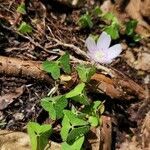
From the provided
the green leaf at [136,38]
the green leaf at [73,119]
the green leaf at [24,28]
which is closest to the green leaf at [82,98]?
the green leaf at [73,119]

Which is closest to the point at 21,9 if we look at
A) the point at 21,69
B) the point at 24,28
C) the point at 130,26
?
the point at 24,28

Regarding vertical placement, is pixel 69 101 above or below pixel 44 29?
below

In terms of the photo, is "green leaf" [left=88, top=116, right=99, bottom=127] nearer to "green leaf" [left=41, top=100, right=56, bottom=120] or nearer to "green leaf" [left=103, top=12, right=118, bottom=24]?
"green leaf" [left=41, top=100, right=56, bottom=120]

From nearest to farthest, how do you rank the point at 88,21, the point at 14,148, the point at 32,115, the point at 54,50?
the point at 14,148 → the point at 32,115 → the point at 54,50 → the point at 88,21

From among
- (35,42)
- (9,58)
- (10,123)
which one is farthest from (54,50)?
(10,123)

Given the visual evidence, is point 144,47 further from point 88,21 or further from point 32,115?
point 32,115

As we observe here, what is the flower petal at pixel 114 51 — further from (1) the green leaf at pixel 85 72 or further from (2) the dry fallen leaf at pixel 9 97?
(2) the dry fallen leaf at pixel 9 97
